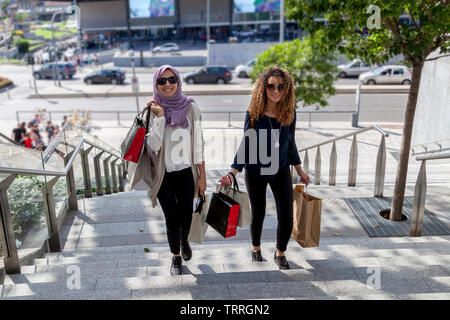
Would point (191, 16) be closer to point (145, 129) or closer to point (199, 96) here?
point (199, 96)

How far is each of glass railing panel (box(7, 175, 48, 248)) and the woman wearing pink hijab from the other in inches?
47.8

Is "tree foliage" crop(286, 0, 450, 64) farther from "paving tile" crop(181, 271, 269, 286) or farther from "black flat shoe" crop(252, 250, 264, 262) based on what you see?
"paving tile" crop(181, 271, 269, 286)

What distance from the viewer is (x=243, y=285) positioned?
283cm

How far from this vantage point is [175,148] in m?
3.25

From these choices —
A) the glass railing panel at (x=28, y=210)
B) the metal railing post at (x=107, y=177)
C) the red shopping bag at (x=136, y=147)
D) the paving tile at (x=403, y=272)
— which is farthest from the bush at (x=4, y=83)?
the paving tile at (x=403, y=272)

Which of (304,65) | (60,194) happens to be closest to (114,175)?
(60,194)

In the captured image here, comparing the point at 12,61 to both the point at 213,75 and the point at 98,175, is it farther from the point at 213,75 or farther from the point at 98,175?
the point at 98,175

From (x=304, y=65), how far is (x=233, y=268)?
1214 cm

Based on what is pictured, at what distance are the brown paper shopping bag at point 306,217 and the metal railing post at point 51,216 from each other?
243 cm

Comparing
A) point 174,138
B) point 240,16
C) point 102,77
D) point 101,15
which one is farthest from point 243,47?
point 174,138

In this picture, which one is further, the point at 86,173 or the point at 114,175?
the point at 114,175

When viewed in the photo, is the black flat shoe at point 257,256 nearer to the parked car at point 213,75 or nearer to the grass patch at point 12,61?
the parked car at point 213,75

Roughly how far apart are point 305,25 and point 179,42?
46.3 meters

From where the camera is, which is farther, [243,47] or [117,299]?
[243,47]
